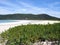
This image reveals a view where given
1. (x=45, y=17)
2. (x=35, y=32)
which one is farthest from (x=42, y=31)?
(x=45, y=17)

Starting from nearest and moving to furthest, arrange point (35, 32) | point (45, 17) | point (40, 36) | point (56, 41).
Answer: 1. point (56, 41)
2. point (40, 36)
3. point (35, 32)
4. point (45, 17)

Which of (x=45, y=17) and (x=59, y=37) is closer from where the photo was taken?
(x=59, y=37)

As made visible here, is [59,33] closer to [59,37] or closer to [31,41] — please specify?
[59,37]

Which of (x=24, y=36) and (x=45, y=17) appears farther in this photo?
(x=45, y=17)

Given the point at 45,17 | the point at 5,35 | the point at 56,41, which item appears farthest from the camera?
the point at 45,17

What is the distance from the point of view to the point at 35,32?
709cm

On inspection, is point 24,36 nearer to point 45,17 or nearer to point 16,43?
point 16,43

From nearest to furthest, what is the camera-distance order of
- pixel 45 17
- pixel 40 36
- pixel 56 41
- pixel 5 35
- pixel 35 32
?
pixel 56 41, pixel 40 36, pixel 35 32, pixel 5 35, pixel 45 17

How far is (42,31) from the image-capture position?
7117 millimetres

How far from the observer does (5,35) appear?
775cm

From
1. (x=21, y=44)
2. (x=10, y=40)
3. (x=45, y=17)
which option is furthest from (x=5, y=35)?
(x=45, y=17)

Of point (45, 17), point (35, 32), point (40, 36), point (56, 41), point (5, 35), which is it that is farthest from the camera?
point (45, 17)

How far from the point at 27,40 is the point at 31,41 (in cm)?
15

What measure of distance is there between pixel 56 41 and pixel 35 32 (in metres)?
1.11
